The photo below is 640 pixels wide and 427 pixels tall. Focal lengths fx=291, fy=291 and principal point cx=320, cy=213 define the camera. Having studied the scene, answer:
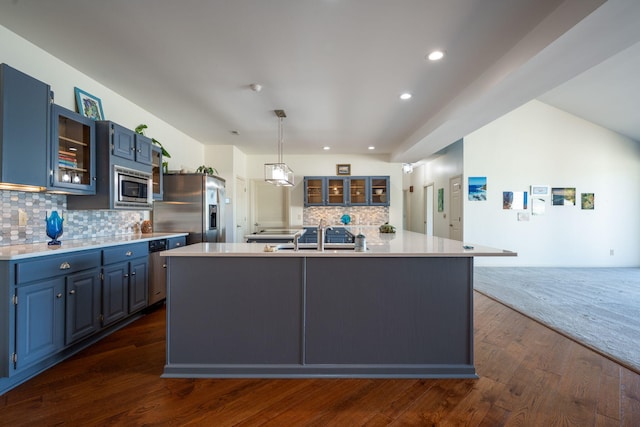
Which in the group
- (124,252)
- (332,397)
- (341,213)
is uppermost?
(341,213)

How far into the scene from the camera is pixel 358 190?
6.79 meters

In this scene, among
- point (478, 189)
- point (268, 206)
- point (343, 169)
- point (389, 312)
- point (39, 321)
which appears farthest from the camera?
point (268, 206)

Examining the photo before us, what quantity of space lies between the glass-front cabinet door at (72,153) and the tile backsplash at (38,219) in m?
0.29

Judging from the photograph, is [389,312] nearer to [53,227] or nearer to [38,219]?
[53,227]

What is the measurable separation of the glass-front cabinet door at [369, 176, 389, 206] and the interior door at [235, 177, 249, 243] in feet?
9.72

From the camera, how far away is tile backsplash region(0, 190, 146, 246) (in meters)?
2.37

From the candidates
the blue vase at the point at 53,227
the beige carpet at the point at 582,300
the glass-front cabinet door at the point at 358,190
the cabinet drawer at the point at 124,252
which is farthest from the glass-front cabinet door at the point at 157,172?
the beige carpet at the point at 582,300

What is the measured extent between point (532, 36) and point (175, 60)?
311cm

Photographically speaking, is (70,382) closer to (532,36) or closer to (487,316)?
(487,316)

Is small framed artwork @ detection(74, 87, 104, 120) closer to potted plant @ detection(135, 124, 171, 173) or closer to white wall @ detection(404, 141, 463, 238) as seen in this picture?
potted plant @ detection(135, 124, 171, 173)

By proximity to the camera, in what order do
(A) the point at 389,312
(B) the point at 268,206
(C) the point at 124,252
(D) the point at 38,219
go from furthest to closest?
(B) the point at 268,206 → (C) the point at 124,252 → (D) the point at 38,219 → (A) the point at 389,312

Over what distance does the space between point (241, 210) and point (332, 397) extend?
530 centimetres

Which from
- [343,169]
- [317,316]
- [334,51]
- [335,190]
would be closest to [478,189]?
[343,169]

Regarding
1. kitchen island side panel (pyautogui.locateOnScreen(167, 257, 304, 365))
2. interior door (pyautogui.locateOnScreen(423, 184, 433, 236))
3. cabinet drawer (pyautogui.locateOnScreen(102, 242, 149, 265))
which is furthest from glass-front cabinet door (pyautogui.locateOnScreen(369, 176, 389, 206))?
kitchen island side panel (pyautogui.locateOnScreen(167, 257, 304, 365))
